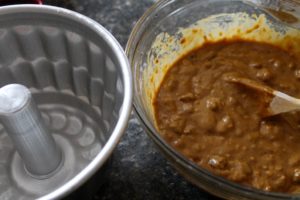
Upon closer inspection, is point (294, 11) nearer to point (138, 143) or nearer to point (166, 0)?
point (166, 0)

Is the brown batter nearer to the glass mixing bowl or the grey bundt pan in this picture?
the glass mixing bowl

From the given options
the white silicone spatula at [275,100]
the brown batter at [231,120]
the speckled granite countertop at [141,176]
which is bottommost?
the speckled granite countertop at [141,176]

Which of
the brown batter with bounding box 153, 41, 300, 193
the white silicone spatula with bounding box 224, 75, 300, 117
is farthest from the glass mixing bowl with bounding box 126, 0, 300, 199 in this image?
the white silicone spatula with bounding box 224, 75, 300, 117

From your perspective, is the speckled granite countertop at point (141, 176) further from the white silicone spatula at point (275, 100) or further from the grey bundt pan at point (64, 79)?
the white silicone spatula at point (275, 100)

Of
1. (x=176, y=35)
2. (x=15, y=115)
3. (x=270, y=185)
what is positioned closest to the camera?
(x=15, y=115)

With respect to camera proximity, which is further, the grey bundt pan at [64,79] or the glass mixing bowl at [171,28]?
the glass mixing bowl at [171,28]

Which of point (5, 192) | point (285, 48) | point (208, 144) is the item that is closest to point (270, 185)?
point (208, 144)

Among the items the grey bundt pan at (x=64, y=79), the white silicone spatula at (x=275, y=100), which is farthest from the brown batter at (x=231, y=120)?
the grey bundt pan at (x=64, y=79)
